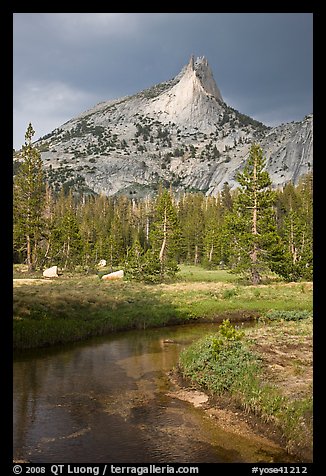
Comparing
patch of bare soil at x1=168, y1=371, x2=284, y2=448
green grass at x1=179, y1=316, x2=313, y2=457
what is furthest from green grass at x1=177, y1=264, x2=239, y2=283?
patch of bare soil at x1=168, y1=371, x2=284, y2=448

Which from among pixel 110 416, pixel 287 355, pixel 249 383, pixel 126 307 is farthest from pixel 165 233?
pixel 110 416

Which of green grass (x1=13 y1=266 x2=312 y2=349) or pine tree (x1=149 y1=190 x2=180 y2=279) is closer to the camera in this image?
green grass (x1=13 y1=266 x2=312 y2=349)

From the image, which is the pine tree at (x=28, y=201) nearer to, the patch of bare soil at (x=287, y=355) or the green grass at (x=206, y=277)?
the green grass at (x=206, y=277)

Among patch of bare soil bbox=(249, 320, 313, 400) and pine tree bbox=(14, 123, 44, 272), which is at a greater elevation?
pine tree bbox=(14, 123, 44, 272)

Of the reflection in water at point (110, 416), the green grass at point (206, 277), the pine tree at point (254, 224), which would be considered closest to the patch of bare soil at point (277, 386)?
the reflection in water at point (110, 416)

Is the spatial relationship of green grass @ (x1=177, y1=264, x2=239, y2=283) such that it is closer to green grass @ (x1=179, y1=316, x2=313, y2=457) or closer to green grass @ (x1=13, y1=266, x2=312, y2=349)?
green grass @ (x1=13, y1=266, x2=312, y2=349)

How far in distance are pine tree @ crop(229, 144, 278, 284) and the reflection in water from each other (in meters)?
23.9

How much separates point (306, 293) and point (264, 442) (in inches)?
1037

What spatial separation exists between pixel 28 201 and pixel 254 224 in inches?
1107

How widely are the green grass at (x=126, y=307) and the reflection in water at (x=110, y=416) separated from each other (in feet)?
8.96

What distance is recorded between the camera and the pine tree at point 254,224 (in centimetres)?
4094

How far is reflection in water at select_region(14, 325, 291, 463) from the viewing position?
9.82 metres
